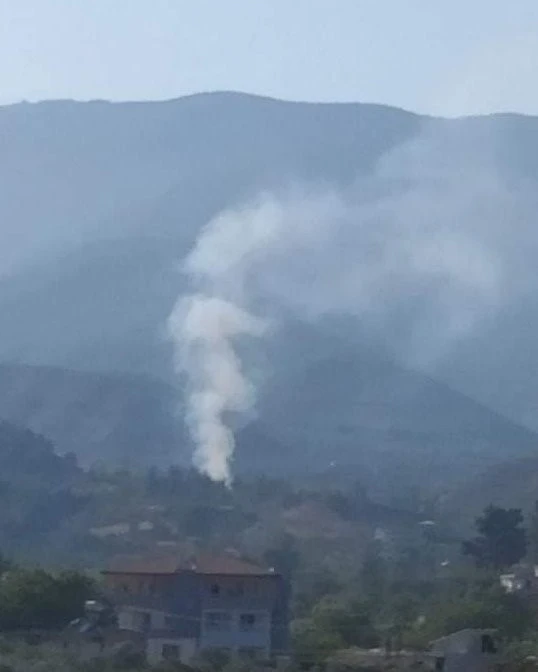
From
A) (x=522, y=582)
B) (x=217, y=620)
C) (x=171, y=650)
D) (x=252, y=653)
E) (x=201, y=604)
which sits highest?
(x=522, y=582)

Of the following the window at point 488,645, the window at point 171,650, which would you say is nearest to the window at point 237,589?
the window at point 171,650

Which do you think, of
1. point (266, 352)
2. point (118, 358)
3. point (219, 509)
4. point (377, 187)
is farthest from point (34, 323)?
point (219, 509)

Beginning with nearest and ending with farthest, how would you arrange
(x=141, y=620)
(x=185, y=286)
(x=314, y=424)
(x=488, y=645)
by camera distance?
(x=488, y=645) < (x=141, y=620) < (x=314, y=424) < (x=185, y=286)

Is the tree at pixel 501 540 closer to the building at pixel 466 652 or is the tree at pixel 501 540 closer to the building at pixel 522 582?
the building at pixel 522 582

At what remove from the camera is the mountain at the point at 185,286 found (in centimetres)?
9544

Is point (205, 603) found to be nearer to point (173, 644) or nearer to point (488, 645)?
point (173, 644)

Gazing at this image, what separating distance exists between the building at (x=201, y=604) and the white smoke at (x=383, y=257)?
5918 centimetres

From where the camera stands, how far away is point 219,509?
53281 mm

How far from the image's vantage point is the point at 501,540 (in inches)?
1580

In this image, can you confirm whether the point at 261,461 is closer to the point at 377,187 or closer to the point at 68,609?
the point at 68,609

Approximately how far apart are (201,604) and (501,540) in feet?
37.9

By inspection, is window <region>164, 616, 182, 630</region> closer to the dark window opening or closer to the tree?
the dark window opening

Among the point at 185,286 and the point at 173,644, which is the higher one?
the point at 185,286

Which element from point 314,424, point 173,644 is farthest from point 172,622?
point 314,424
